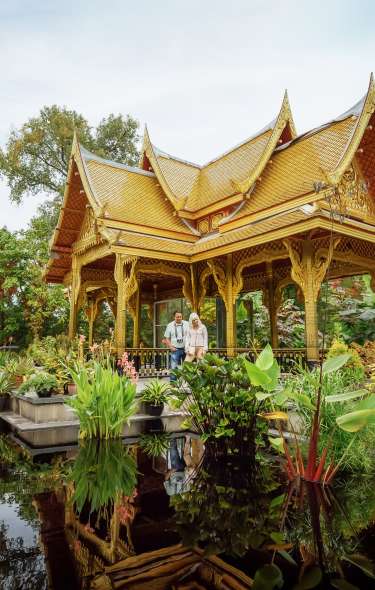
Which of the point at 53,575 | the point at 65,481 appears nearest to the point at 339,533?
the point at 53,575

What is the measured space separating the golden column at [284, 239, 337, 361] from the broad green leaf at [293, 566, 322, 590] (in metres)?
5.76

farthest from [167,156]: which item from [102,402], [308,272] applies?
[102,402]

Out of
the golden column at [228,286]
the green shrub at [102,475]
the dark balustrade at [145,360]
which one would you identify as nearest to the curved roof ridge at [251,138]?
the golden column at [228,286]

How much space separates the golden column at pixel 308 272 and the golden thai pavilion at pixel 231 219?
0.06ft

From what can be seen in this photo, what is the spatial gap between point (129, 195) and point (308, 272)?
5.83 m

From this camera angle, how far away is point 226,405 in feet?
14.1

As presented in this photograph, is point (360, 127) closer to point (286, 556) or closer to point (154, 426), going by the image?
point (154, 426)

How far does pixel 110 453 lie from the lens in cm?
472

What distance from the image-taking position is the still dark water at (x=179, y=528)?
6.66 feet

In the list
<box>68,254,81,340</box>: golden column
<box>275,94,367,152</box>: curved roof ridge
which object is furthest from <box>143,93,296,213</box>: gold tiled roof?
<box>68,254,81,340</box>: golden column

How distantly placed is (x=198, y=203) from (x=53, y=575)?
36.2 feet

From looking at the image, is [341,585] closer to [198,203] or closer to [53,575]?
[53,575]

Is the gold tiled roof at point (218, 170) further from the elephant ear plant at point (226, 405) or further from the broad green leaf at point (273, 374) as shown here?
the broad green leaf at point (273, 374)

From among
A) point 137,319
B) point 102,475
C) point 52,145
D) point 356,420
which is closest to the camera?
point 356,420
